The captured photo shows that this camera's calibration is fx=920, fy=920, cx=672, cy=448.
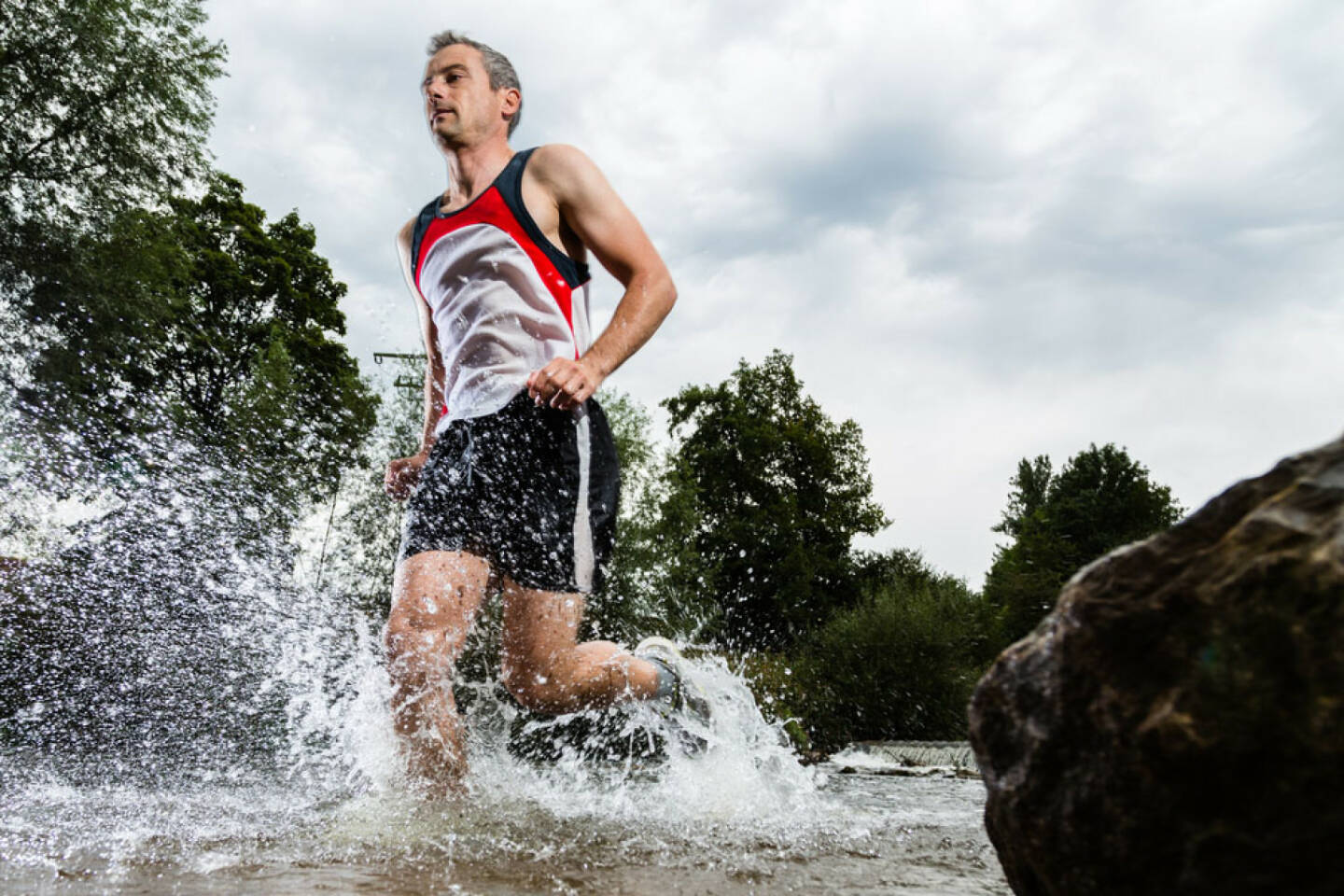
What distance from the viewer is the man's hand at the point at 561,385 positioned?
2.46 m

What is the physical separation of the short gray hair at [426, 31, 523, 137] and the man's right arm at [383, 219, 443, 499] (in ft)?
1.79

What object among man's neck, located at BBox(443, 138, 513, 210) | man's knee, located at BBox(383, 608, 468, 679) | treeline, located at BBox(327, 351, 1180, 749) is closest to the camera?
man's knee, located at BBox(383, 608, 468, 679)

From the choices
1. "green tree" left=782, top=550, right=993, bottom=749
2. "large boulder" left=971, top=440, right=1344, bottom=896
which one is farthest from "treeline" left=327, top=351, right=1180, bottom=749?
"large boulder" left=971, top=440, right=1344, bottom=896

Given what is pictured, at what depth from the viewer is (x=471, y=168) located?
3.02 meters

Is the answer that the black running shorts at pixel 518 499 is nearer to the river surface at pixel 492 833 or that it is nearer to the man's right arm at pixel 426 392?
the man's right arm at pixel 426 392

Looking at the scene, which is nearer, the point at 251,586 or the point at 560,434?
the point at 560,434

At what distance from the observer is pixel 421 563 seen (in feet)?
8.05

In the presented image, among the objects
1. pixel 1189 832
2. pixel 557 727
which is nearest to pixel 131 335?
pixel 557 727

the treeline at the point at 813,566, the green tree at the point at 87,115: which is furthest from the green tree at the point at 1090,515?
the green tree at the point at 87,115

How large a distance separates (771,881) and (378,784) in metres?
1.23

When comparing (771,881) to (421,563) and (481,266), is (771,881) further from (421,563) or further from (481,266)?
(481,266)

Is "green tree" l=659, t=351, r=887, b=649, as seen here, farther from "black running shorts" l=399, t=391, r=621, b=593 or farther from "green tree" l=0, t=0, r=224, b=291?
"black running shorts" l=399, t=391, r=621, b=593

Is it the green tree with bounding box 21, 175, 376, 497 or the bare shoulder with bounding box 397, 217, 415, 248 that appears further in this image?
the green tree with bounding box 21, 175, 376, 497

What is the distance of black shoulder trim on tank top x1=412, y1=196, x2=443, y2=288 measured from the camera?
3041 millimetres
